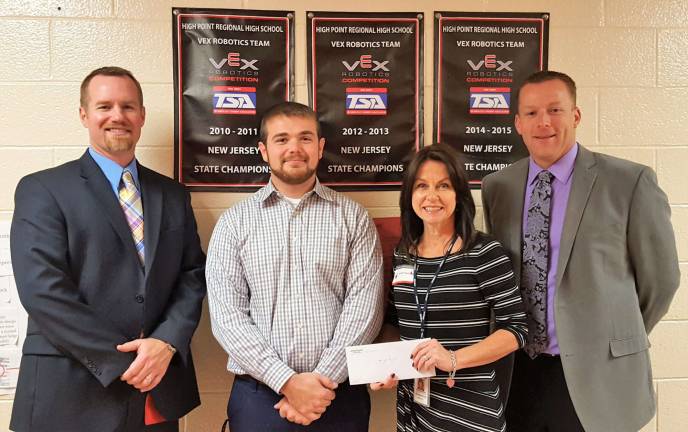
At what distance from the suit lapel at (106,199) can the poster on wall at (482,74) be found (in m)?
1.42

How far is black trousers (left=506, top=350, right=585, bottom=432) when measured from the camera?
5.87 feet

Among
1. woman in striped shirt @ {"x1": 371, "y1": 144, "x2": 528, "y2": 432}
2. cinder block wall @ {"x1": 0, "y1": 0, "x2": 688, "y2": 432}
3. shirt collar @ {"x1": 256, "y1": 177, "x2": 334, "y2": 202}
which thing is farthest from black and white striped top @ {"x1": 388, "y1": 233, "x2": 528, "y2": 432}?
cinder block wall @ {"x1": 0, "y1": 0, "x2": 688, "y2": 432}

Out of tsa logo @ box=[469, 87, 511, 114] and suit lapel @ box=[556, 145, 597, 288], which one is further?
tsa logo @ box=[469, 87, 511, 114]

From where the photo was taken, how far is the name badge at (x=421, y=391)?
164cm

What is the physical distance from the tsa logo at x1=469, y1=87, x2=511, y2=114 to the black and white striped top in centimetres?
93

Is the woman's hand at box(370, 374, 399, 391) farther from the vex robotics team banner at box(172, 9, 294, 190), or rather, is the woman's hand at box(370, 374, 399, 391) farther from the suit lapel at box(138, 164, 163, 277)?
the vex robotics team banner at box(172, 9, 294, 190)

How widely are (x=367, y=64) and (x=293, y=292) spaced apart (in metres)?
1.15

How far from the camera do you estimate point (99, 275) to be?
1.71m

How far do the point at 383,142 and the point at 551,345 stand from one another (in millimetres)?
1129

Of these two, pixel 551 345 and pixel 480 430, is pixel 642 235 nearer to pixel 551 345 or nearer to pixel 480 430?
pixel 551 345

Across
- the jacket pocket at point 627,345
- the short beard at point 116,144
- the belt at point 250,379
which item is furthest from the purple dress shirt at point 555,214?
the short beard at point 116,144

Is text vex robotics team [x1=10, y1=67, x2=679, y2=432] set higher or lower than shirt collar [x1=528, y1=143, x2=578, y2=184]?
lower

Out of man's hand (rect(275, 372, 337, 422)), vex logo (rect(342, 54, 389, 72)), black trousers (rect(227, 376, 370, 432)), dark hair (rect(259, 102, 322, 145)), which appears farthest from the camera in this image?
vex logo (rect(342, 54, 389, 72))

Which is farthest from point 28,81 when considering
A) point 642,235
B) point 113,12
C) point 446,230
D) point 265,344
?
point 642,235
